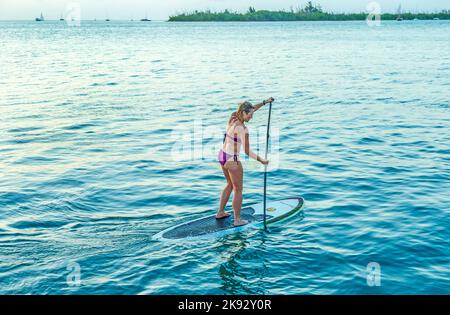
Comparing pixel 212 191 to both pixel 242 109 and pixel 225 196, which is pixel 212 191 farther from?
pixel 242 109

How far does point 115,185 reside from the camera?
16500 mm

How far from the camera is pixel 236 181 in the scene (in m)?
12.0

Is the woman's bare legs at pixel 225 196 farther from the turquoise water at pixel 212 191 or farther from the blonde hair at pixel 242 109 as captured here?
the blonde hair at pixel 242 109

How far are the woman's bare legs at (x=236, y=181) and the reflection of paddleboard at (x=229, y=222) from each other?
0.20 metres

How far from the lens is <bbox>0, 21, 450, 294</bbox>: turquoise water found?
33.8 ft

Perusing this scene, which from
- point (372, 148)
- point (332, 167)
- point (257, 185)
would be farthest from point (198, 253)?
point (372, 148)

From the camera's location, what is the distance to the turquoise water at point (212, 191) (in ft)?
33.8

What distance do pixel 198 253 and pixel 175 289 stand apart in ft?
5.07

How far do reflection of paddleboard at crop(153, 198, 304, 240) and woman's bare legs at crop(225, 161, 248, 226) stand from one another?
20 cm

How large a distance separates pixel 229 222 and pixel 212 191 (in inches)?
131

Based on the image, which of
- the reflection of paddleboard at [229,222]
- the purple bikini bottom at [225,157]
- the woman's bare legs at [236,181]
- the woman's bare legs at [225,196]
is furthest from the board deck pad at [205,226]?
the purple bikini bottom at [225,157]

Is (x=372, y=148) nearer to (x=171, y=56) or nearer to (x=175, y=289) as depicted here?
(x=175, y=289)

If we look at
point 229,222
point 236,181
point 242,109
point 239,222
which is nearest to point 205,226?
point 229,222

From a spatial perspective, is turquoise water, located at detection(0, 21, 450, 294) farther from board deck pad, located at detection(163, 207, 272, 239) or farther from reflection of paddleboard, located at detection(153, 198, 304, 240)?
board deck pad, located at detection(163, 207, 272, 239)
